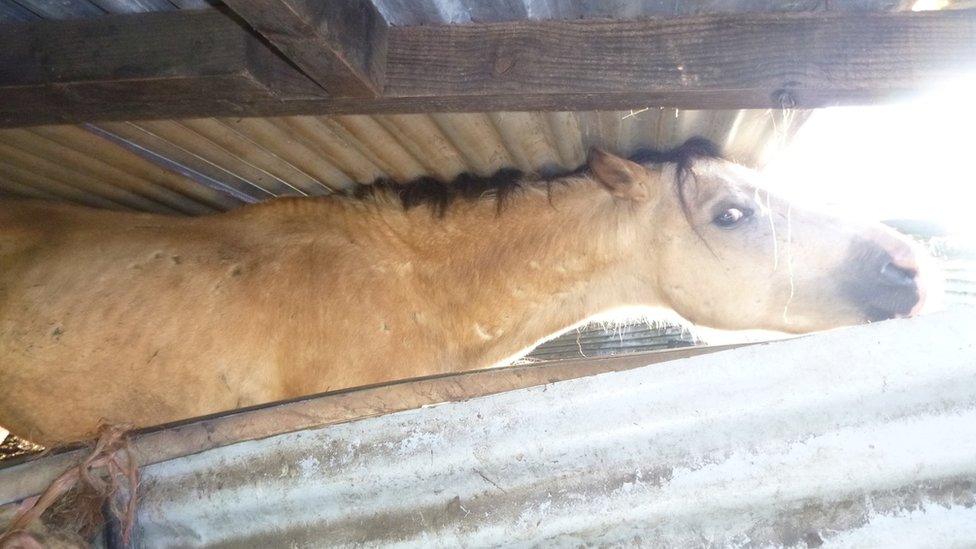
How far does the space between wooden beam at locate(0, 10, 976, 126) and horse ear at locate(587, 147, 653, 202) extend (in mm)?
1050

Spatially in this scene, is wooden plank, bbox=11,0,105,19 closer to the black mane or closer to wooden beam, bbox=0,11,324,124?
wooden beam, bbox=0,11,324,124

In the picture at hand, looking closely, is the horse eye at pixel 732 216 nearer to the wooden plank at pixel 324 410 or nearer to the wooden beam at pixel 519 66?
the wooden beam at pixel 519 66

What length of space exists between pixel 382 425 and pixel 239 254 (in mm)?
2159

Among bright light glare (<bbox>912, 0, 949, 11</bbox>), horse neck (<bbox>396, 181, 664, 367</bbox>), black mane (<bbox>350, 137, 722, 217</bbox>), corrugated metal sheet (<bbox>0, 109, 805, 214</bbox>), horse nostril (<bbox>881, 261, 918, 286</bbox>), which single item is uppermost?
corrugated metal sheet (<bbox>0, 109, 805, 214</bbox>)

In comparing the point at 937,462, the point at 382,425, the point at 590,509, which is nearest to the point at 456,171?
the point at 382,425

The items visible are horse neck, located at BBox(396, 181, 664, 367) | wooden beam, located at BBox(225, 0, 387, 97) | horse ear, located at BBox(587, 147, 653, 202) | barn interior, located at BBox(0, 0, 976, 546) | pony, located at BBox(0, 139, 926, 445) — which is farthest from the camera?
horse neck, located at BBox(396, 181, 664, 367)

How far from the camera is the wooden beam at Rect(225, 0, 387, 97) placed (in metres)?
1.81

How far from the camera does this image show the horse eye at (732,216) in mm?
3443

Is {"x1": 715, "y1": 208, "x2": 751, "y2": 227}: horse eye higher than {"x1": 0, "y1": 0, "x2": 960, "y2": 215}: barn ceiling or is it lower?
lower

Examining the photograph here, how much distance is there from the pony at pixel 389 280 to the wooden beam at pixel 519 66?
3.12ft

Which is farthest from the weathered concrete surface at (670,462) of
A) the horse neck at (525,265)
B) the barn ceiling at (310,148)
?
the horse neck at (525,265)

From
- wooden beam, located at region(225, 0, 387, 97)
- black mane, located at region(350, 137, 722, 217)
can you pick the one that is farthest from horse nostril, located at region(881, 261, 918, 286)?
wooden beam, located at region(225, 0, 387, 97)

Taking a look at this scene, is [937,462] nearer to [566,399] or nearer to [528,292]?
[566,399]

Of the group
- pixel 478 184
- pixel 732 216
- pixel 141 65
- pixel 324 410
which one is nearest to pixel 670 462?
pixel 324 410
